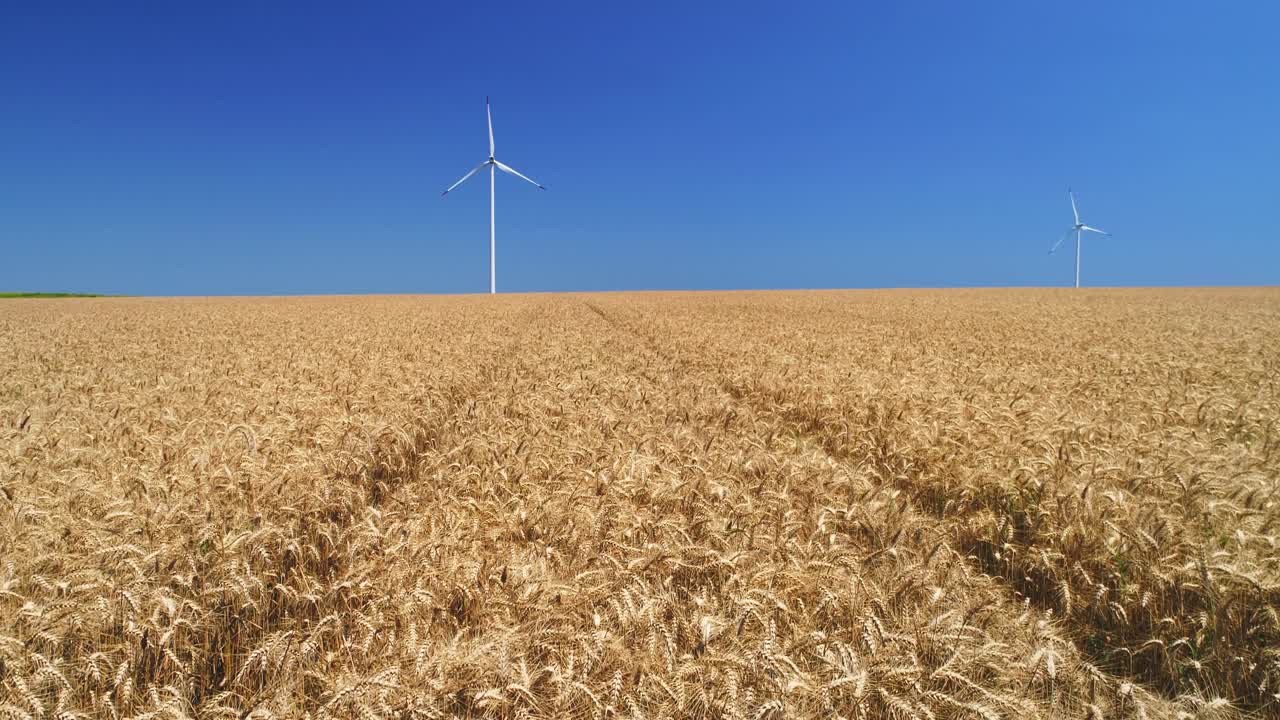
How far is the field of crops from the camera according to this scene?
221 cm

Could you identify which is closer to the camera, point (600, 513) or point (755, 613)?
point (755, 613)

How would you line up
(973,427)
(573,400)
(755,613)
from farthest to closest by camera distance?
(573,400)
(973,427)
(755,613)

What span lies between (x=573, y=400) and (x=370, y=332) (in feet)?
49.1

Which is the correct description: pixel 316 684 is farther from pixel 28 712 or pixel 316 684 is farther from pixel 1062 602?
pixel 1062 602

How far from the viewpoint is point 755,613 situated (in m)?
2.59

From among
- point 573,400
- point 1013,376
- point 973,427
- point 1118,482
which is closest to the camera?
point 1118,482

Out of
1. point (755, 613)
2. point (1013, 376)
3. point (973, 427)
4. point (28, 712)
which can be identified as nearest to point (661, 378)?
point (973, 427)

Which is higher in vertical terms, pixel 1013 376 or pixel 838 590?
pixel 1013 376

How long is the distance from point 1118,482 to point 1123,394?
458 centimetres

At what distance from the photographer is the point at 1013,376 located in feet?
30.2

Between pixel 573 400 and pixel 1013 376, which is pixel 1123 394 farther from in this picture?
pixel 573 400

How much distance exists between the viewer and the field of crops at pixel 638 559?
2207 millimetres

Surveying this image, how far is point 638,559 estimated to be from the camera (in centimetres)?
296

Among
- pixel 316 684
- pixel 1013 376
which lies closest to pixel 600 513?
pixel 316 684
